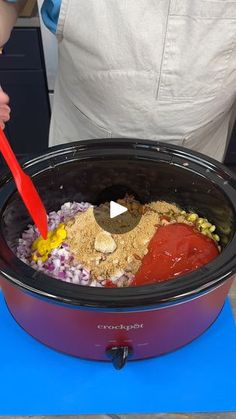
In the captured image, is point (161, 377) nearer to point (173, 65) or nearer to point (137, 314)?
point (137, 314)

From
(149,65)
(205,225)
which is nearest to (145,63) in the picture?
(149,65)

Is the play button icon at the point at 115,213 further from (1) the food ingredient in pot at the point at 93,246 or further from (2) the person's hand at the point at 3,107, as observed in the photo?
(2) the person's hand at the point at 3,107

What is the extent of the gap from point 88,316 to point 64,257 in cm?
14

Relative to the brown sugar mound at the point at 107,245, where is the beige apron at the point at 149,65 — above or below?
above

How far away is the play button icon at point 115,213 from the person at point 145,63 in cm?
9

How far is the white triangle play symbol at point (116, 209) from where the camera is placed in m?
0.66

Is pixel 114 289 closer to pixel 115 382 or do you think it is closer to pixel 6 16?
pixel 115 382

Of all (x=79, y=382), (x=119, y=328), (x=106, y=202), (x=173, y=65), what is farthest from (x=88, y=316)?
(x=173, y=65)

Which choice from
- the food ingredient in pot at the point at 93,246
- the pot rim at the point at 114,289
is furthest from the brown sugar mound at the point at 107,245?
the pot rim at the point at 114,289

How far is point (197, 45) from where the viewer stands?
0.68 meters

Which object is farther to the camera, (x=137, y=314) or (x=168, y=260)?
(x=168, y=260)

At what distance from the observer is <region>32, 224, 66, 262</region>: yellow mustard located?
60 centimetres

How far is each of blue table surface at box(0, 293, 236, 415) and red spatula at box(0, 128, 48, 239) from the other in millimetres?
165

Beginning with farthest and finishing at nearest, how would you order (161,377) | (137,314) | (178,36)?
(178,36) → (161,377) → (137,314)
